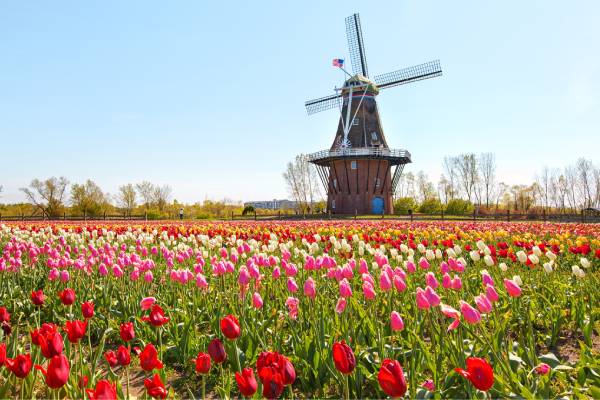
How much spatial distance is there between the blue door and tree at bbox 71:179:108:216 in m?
30.7

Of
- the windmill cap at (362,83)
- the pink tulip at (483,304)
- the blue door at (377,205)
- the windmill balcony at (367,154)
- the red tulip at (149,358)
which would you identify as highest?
the windmill cap at (362,83)

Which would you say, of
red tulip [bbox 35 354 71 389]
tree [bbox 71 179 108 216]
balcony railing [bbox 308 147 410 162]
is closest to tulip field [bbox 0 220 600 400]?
red tulip [bbox 35 354 71 389]

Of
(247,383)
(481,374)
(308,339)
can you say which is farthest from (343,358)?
(308,339)

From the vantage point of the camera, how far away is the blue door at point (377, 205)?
3716 centimetres

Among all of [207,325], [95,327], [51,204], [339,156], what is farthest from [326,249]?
[51,204]

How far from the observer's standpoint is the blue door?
122 ft

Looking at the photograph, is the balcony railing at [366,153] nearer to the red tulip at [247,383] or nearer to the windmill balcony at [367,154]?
the windmill balcony at [367,154]

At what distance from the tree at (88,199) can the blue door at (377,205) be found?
101ft

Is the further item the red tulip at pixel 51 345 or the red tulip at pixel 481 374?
the red tulip at pixel 51 345

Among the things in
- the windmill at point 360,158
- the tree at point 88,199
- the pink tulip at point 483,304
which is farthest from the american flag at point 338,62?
the pink tulip at point 483,304

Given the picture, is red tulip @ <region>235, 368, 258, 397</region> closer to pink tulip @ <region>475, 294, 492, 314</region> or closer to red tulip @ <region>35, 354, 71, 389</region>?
red tulip @ <region>35, 354, 71, 389</region>

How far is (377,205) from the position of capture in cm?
3747

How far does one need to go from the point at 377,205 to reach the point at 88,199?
33564mm

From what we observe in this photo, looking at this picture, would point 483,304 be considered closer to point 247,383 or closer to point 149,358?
point 247,383
